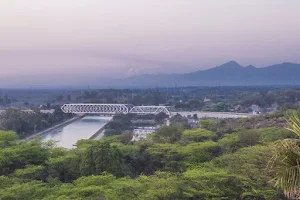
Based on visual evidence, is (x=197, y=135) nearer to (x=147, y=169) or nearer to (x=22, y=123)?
(x=147, y=169)

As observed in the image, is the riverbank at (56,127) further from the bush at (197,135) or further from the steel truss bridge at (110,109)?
the bush at (197,135)

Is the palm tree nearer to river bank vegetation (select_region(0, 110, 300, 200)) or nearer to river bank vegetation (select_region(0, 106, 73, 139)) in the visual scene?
river bank vegetation (select_region(0, 110, 300, 200))

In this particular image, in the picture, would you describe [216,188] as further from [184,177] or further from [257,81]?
[257,81]

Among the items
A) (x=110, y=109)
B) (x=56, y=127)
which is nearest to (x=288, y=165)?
(x=56, y=127)

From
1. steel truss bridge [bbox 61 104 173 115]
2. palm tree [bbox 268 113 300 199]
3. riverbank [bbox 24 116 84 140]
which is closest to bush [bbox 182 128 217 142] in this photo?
palm tree [bbox 268 113 300 199]

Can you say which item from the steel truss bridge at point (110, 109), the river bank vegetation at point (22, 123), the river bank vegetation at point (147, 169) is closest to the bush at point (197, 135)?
the river bank vegetation at point (147, 169)
